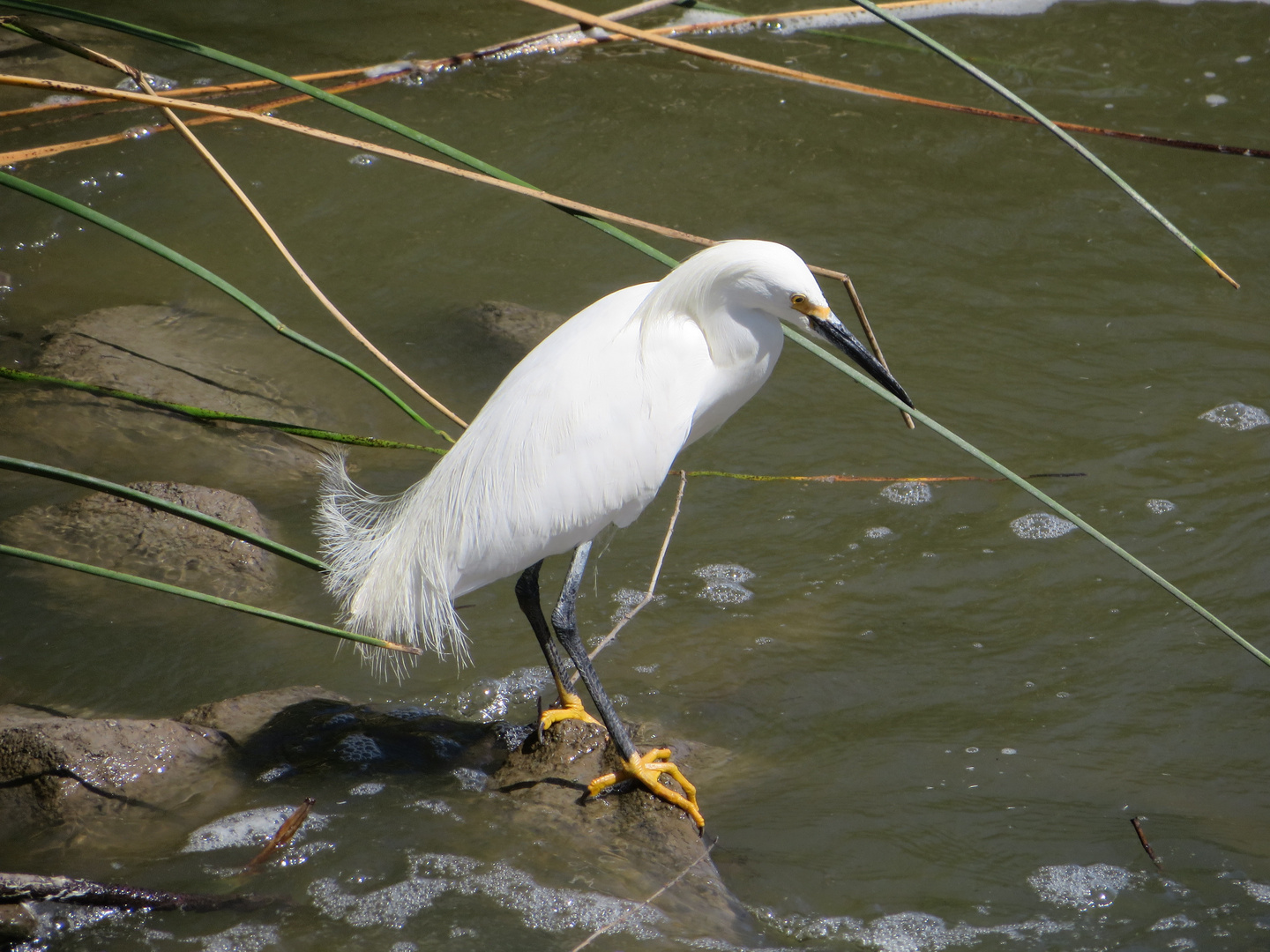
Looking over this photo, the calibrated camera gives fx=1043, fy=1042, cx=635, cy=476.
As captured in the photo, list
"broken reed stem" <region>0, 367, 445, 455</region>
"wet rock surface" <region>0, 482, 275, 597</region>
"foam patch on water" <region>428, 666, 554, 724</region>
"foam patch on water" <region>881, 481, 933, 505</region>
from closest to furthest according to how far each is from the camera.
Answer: "broken reed stem" <region>0, 367, 445, 455</region>, "foam patch on water" <region>428, 666, 554, 724</region>, "wet rock surface" <region>0, 482, 275, 597</region>, "foam patch on water" <region>881, 481, 933, 505</region>

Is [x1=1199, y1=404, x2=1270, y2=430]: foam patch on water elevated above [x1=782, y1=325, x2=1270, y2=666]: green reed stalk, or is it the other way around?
[x1=782, y1=325, x2=1270, y2=666]: green reed stalk

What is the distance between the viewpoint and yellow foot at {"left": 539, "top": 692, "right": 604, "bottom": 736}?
2.78m

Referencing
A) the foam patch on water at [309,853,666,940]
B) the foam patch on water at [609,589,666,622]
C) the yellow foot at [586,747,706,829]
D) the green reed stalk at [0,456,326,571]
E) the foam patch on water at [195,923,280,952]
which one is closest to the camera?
the green reed stalk at [0,456,326,571]

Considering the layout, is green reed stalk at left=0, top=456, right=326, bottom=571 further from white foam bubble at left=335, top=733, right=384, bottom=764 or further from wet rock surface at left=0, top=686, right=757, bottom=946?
white foam bubble at left=335, top=733, right=384, bottom=764

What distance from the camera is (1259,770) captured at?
2875 millimetres

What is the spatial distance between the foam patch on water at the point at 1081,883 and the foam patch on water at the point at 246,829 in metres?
1.74

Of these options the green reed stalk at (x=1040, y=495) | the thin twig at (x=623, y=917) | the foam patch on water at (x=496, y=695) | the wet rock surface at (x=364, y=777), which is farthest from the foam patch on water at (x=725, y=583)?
the green reed stalk at (x=1040, y=495)

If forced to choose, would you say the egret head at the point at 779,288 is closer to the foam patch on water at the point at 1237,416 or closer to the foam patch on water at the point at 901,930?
the foam patch on water at the point at 901,930

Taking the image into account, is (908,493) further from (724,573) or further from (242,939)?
(242,939)

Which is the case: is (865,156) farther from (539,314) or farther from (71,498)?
(71,498)

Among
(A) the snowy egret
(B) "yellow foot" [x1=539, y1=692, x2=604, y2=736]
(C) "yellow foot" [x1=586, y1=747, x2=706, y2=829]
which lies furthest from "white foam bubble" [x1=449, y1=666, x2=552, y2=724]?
(C) "yellow foot" [x1=586, y1=747, x2=706, y2=829]

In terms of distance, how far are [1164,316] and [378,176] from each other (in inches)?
157

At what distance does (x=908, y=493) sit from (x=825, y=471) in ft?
1.07

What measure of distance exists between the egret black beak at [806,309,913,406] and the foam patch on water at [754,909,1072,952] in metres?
1.21
